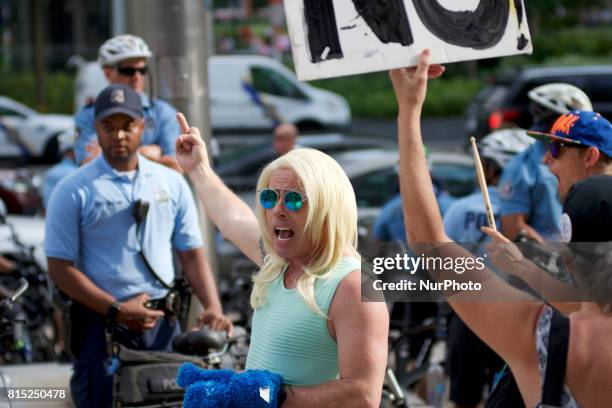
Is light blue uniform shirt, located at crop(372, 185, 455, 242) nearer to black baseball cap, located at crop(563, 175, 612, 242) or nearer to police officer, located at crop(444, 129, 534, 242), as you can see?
police officer, located at crop(444, 129, 534, 242)

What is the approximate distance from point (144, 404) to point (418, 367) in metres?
3.26

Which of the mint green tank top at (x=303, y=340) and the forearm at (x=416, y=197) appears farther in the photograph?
the forearm at (x=416, y=197)

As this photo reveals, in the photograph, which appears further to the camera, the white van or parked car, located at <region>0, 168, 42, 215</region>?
the white van

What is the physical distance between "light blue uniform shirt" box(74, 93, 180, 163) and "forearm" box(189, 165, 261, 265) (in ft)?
8.60

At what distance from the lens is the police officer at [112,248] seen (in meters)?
6.04

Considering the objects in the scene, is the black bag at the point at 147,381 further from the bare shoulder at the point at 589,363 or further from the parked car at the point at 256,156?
the parked car at the point at 256,156

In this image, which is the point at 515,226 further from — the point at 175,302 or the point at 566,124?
the point at 566,124

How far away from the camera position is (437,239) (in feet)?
12.6

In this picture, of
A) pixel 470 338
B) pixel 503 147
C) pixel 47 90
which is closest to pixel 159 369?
pixel 470 338

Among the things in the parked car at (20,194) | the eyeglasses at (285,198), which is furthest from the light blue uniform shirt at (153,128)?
the parked car at (20,194)

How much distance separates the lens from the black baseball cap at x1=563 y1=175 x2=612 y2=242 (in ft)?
11.2

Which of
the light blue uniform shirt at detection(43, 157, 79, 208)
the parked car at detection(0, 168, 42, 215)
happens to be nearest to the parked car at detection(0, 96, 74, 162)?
the parked car at detection(0, 168, 42, 215)

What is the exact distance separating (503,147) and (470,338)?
1164mm

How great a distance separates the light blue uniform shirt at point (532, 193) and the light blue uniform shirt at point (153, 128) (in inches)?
72.5
